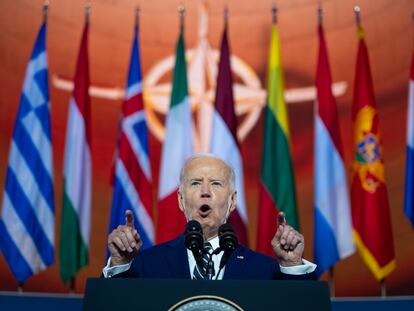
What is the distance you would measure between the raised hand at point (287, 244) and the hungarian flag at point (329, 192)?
3.68 meters

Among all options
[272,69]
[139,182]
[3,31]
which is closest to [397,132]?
[272,69]

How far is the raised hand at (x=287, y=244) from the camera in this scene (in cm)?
175

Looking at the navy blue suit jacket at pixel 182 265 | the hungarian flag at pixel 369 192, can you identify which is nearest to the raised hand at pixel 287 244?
the navy blue suit jacket at pixel 182 265

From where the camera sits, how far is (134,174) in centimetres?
564

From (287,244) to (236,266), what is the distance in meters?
0.29

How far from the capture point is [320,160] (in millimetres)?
5691

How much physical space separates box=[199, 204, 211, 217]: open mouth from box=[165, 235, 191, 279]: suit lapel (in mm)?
131

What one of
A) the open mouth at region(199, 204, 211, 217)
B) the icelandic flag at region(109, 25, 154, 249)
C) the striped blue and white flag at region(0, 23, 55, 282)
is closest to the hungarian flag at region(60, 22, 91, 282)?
the striped blue and white flag at region(0, 23, 55, 282)

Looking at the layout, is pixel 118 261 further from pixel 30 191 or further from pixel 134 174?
pixel 30 191

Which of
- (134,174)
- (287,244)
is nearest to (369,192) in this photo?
(134,174)

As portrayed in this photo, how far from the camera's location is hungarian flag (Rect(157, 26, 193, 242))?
5395mm

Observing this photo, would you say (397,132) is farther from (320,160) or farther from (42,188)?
(42,188)

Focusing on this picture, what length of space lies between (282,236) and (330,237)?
3841mm

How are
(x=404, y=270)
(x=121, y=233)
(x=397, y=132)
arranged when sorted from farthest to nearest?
1. (x=397, y=132)
2. (x=404, y=270)
3. (x=121, y=233)
